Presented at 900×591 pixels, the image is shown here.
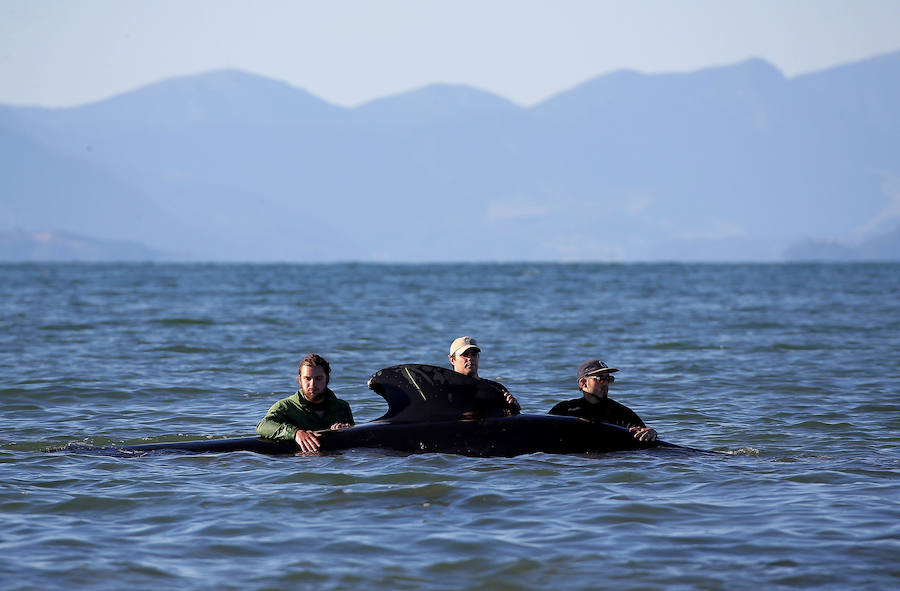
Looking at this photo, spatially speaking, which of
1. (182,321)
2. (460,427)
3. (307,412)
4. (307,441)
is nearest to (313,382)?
(307,412)

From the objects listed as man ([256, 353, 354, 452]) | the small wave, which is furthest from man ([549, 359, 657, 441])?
the small wave

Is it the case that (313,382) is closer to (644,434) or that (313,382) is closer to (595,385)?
(595,385)

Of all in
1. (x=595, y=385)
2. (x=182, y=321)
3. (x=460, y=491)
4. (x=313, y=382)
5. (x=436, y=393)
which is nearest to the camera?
(x=460, y=491)

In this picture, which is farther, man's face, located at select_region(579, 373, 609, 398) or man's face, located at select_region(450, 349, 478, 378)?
man's face, located at select_region(579, 373, 609, 398)

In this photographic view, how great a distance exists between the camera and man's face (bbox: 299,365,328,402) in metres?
12.2

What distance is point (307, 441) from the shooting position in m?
12.1

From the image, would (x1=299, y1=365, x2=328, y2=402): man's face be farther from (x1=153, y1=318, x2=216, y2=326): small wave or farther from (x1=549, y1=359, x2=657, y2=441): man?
(x1=153, y1=318, x2=216, y2=326): small wave

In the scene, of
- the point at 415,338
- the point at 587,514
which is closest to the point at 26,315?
the point at 415,338

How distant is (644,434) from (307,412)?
12.9 ft

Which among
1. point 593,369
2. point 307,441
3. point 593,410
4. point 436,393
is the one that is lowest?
point 307,441

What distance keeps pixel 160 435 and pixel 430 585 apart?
7.53 metres

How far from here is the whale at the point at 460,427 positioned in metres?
11.8

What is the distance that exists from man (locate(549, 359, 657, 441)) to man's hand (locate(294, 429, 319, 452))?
2.74m

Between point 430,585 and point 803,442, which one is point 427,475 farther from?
point 803,442
